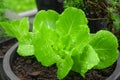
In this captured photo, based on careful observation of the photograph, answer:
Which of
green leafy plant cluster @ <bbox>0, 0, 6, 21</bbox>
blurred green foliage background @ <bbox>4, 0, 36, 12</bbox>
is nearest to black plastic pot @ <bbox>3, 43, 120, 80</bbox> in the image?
green leafy plant cluster @ <bbox>0, 0, 6, 21</bbox>

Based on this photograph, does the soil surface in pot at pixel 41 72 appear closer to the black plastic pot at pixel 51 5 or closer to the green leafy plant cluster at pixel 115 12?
the green leafy plant cluster at pixel 115 12

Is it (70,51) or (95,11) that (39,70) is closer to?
(70,51)

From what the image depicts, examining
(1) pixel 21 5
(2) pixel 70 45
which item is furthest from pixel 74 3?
(1) pixel 21 5

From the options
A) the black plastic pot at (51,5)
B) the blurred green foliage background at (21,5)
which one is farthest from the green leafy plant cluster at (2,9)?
the blurred green foliage background at (21,5)

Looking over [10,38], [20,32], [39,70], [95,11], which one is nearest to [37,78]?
[39,70]

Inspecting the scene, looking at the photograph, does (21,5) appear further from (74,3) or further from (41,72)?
(41,72)

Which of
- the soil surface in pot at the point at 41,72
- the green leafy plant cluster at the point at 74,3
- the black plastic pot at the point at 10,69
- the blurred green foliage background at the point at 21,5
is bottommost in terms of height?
the blurred green foliage background at the point at 21,5
